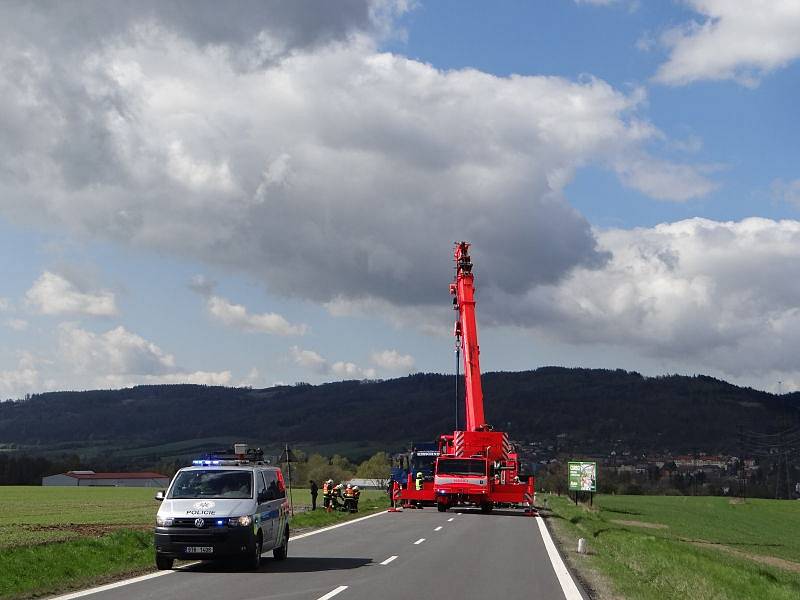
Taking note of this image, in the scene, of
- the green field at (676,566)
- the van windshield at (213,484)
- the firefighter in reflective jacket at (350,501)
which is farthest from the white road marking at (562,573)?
the firefighter in reflective jacket at (350,501)

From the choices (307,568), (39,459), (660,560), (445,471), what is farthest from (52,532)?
(39,459)

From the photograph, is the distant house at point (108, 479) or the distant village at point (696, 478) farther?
the distant house at point (108, 479)

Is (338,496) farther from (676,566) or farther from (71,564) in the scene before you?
(71,564)

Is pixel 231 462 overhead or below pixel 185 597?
overhead

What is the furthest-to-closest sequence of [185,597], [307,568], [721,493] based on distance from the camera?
1. [721,493]
2. [307,568]
3. [185,597]

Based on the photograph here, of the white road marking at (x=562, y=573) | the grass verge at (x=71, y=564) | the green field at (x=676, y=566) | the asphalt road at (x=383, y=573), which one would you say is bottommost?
the green field at (x=676, y=566)

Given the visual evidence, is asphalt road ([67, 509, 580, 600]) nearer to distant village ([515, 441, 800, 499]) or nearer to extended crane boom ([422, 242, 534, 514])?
extended crane boom ([422, 242, 534, 514])

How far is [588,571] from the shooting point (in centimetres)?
1969

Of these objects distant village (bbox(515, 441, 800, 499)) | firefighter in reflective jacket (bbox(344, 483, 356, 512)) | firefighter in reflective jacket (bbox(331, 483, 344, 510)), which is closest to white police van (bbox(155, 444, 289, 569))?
firefighter in reflective jacket (bbox(331, 483, 344, 510))

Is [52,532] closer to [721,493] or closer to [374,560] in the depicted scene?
[374,560]

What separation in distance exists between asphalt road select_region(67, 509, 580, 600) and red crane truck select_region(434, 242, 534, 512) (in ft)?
39.2

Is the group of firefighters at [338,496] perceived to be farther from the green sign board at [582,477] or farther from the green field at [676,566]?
the green sign board at [582,477]

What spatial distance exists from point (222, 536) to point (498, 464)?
84.4ft

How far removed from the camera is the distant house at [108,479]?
160 metres
